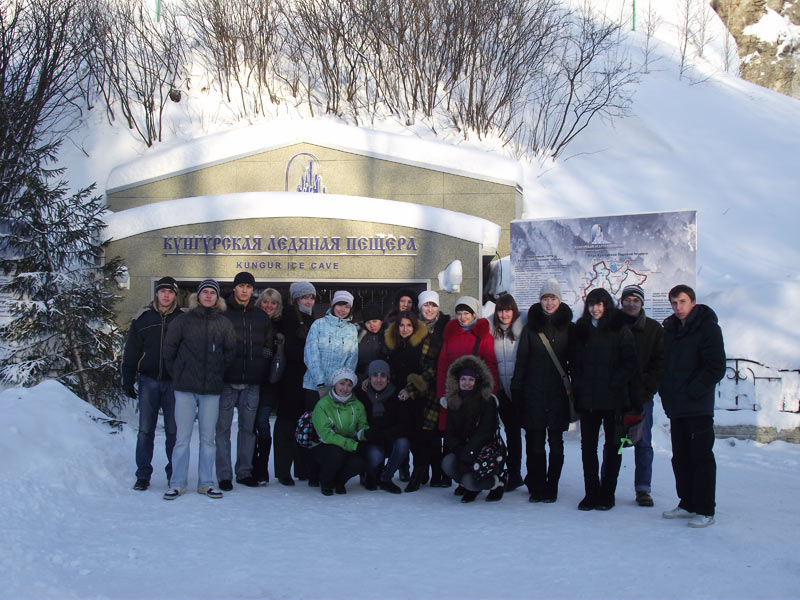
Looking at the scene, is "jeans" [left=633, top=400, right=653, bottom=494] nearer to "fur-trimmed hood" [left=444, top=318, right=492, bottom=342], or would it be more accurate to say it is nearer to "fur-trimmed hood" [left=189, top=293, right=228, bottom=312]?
"fur-trimmed hood" [left=444, top=318, right=492, bottom=342]

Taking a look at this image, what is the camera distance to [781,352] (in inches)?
393

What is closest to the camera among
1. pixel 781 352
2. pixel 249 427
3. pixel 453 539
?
pixel 453 539

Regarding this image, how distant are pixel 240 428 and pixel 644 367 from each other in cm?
356

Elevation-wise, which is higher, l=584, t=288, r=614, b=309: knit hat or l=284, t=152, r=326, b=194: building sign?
l=284, t=152, r=326, b=194: building sign

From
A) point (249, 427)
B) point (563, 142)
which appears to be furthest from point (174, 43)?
point (249, 427)

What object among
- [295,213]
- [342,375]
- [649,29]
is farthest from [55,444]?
[649,29]

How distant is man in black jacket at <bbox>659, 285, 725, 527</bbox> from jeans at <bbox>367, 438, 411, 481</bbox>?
A: 7.56ft

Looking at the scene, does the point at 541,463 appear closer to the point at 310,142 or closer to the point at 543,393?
the point at 543,393

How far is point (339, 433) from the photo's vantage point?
6.70 meters

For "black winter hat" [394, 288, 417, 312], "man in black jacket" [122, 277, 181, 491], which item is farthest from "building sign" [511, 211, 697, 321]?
"man in black jacket" [122, 277, 181, 491]

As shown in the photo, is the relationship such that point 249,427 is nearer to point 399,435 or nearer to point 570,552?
point 399,435

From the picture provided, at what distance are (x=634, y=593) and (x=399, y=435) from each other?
327 cm

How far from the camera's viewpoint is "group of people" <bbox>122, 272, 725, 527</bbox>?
5.86 m

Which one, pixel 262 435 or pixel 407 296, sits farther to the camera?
pixel 407 296
